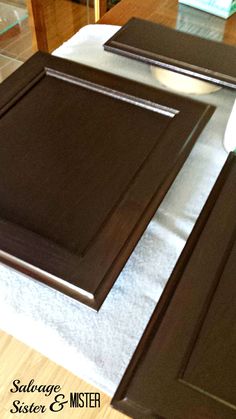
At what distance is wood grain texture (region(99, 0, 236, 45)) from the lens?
795mm

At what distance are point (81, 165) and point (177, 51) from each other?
1.04 feet

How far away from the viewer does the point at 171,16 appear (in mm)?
830

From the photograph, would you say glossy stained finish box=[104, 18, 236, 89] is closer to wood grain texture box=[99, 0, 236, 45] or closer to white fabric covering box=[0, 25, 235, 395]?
wood grain texture box=[99, 0, 236, 45]

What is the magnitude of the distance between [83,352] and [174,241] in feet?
0.56

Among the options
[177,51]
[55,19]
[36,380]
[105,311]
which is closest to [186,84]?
[177,51]

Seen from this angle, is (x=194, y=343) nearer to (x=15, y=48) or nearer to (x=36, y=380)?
(x=36, y=380)

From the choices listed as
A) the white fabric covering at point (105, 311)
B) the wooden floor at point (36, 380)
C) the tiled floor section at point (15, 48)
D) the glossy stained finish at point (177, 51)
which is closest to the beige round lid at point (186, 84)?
the glossy stained finish at point (177, 51)

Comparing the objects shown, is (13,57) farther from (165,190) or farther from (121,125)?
(165,190)

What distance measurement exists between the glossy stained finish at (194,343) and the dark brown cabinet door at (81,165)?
61 mm

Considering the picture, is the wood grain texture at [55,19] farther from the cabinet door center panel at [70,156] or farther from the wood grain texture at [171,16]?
the cabinet door center panel at [70,156]

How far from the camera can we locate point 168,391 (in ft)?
1.01

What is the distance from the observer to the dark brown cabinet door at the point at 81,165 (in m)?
0.37

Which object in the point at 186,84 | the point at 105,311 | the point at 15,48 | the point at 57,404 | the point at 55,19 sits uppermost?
the point at 55,19

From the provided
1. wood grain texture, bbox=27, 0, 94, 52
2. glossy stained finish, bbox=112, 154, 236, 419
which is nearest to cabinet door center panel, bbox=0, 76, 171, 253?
glossy stained finish, bbox=112, 154, 236, 419
